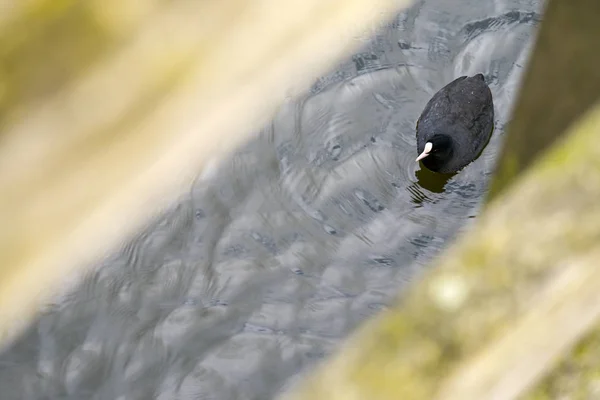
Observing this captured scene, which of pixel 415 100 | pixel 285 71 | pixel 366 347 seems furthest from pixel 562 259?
pixel 415 100

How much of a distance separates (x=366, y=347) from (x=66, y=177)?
0.30 meters

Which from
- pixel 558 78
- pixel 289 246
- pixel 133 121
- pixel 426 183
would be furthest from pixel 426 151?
pixel 133 121

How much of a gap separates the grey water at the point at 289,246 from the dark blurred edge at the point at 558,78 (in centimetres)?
218

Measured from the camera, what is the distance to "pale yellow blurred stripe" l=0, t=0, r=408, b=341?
1.67 feet

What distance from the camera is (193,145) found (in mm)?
635

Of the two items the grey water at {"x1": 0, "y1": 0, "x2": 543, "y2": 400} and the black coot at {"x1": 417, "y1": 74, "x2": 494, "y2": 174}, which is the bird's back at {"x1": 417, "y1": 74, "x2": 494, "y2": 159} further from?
the grey water at {"x1": 0, "y1": 0, "x2": 543, "y2": 400}

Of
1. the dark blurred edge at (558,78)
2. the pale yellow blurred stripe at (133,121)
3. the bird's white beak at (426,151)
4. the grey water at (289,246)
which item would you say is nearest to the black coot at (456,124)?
the bird's white beak at (426,151)

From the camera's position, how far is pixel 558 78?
148 centimetres

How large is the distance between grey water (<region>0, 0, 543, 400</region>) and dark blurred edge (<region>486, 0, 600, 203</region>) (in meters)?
2.18

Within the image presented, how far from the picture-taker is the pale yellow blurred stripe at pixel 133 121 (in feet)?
1.67

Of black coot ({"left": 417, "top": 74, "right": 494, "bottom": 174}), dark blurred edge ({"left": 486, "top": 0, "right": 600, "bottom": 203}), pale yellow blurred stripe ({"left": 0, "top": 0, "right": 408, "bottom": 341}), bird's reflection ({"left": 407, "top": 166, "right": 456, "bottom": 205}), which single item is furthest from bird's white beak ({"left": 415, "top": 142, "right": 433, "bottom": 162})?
pale yellow blurred stripe ({"left": 0, "top": 0, "right": 408, "bottom": 341})

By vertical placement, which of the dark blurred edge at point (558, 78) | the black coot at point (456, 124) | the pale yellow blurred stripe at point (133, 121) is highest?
the pale yellow blurred stripe at point (133, 121)

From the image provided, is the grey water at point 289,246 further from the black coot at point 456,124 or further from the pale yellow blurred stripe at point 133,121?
the pale yellow blurred stripe at point 133,121

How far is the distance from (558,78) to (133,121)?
3.84ft
